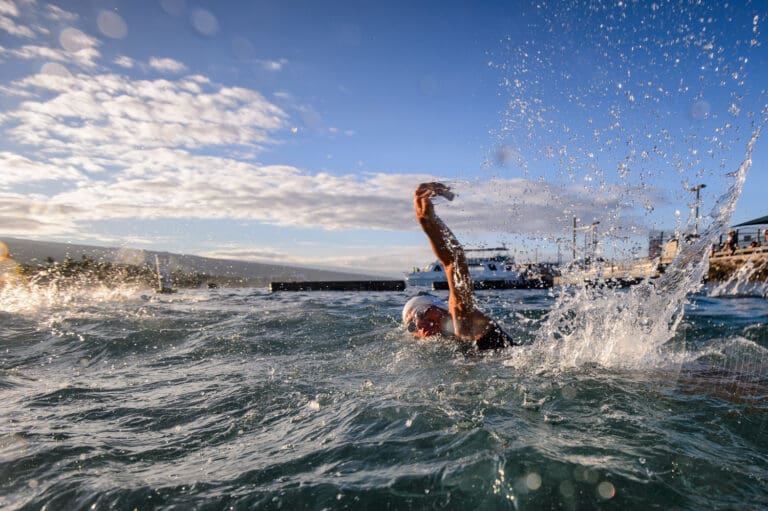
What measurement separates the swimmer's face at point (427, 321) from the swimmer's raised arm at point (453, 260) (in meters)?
1.10

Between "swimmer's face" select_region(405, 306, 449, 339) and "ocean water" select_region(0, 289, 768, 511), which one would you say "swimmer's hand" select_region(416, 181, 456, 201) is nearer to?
"ocean water" select_region(0, 289, 768, 511)

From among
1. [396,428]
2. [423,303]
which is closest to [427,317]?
[423,303]

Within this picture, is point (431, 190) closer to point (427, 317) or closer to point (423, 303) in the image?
point (427, 317)

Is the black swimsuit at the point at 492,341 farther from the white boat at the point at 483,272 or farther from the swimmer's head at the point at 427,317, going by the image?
the white boat at the point at 483,272

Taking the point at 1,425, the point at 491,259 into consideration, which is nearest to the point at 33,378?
the point at 1,425

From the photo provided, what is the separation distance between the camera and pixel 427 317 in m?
7.11

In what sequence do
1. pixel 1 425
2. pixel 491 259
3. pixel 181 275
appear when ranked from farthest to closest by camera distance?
pixel 491 259 → pixel 181 275 → pixel 1 425

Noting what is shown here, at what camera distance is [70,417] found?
359cm

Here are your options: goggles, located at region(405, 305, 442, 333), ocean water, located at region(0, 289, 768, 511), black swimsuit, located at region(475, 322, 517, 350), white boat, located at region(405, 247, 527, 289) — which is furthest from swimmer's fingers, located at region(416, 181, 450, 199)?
white boat, located at region(405, 247, 527, 289)

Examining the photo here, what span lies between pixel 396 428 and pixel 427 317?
417 cm

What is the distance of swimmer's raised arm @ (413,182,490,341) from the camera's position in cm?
528

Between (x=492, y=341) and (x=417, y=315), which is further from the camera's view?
(x=417, y=315)

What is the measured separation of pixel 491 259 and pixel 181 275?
28.4 m

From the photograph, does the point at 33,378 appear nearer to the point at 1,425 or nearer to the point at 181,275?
the point at 1,425
